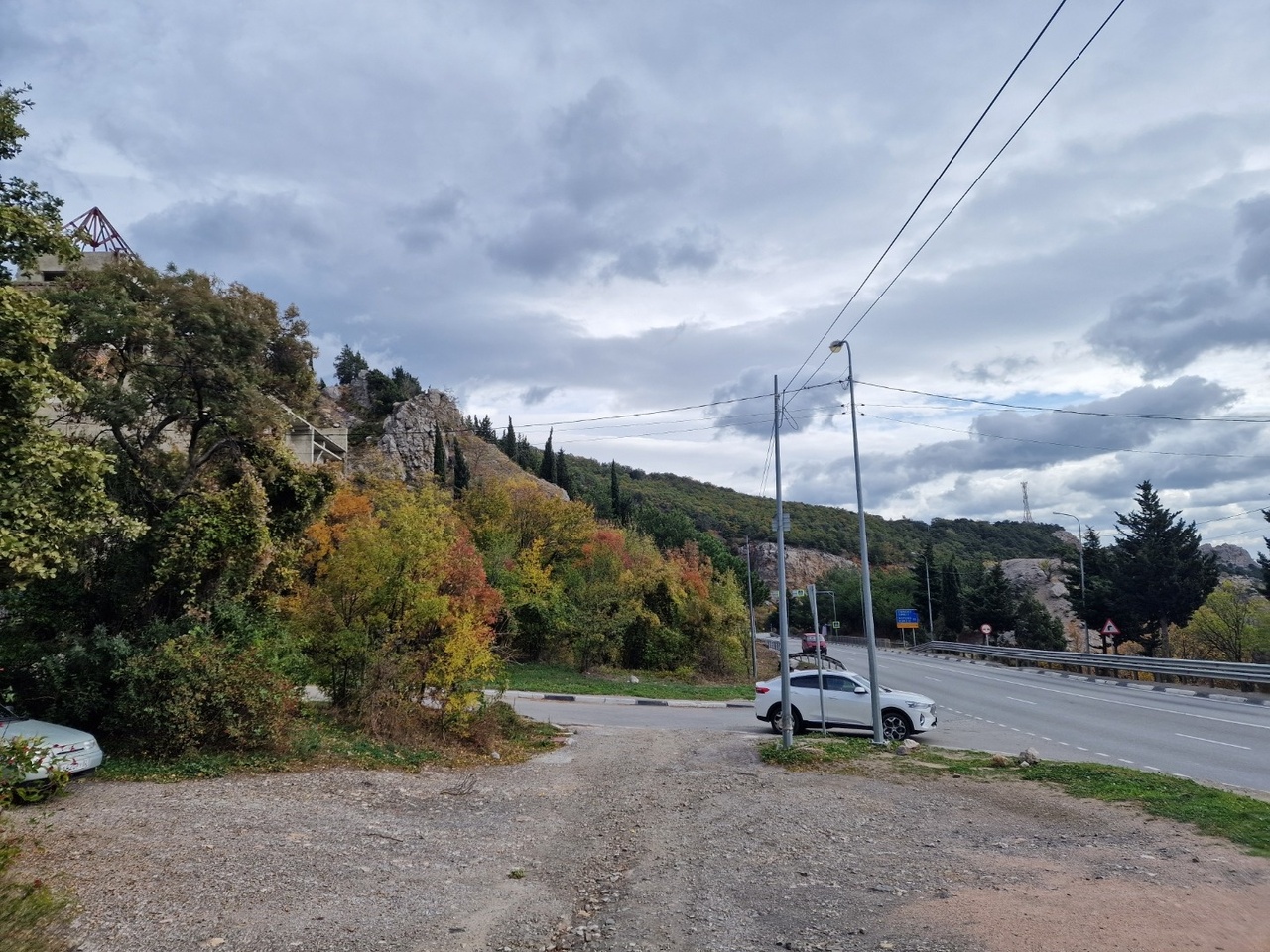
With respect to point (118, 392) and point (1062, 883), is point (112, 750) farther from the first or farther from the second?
point (1062, 883)

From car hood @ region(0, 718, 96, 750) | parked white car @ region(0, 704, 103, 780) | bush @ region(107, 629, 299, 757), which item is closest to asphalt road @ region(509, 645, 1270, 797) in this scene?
bush @ region(107, 629, 299, 757)

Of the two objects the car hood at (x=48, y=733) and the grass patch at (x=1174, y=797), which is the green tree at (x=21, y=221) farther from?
the grass patch at (x=1174, y=797)

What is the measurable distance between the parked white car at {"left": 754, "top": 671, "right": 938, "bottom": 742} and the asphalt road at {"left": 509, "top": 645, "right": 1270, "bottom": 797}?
66 cm

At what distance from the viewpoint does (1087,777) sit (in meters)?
11.4

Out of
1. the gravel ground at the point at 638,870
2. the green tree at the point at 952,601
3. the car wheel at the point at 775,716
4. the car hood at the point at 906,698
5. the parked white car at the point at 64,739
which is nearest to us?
the gravel ground at the point at 638,870

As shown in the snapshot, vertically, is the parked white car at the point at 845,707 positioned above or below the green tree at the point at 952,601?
below

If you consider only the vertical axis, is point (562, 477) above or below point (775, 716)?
above

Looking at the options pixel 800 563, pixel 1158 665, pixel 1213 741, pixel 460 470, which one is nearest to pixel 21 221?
pixel 1213 741

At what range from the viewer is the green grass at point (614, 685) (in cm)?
2975

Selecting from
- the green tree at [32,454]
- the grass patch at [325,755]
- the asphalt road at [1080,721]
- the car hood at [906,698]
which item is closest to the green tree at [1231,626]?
the asphalt road at [1080,721]

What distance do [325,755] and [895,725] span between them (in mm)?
11535

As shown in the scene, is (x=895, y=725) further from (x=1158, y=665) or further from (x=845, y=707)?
(x=1158, y=665)

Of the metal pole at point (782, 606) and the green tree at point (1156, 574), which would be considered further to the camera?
Answer: the green tree at point (1156, 574)

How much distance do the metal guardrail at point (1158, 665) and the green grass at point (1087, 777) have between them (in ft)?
65.5
